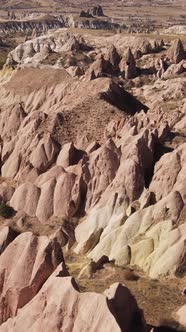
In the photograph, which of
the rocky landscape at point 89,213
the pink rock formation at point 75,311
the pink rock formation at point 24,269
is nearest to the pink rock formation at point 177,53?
the rocky landscape at point 89,213

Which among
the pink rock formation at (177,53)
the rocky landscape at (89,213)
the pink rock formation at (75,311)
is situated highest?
the pink rock formation at (75,311)

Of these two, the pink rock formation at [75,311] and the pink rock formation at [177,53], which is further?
the pink rock formation at [177,53]

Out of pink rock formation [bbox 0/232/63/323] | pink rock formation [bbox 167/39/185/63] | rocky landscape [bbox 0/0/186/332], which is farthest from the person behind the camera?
pink rock formation [bbox 167/39/185/63]

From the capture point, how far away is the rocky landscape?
992 inches

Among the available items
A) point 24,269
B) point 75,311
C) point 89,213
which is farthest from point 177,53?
point 75,311

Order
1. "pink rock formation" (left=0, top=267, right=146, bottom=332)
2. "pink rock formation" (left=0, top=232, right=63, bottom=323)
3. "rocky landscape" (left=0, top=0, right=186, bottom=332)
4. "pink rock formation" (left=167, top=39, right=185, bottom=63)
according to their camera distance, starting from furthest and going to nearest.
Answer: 1. "pink rock formation" (left=167, top=39, right=185, bottom=63)
2. "pink rock formation" (left=0, top=232, right=63, bottom=323)
3. "rocky landscape" (left=0, top=0, right=186, bottom=332)
4. "pink rock formation" (left=0, top=267, right=146, bottom=332)

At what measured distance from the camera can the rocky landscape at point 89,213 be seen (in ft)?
82.6

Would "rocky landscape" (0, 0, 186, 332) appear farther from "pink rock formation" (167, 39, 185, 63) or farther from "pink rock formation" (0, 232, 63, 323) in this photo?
"pink rock formation" (167, 39, 185, 63)

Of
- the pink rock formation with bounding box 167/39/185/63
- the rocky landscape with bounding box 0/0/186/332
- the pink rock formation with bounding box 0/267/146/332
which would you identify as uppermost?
the pink rock formation with bounding box 0/267/146/332

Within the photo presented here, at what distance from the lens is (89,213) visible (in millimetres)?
42719

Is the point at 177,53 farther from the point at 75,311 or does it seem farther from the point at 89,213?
the point at 75,311

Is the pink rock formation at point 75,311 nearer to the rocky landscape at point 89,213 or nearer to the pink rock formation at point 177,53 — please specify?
the rocky landscape at point 89,213

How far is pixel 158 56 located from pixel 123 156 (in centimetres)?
8890

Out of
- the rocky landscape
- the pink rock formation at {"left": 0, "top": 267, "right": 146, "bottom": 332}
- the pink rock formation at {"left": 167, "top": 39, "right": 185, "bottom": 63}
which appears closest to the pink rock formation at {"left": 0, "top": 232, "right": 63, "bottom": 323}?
the rocky landscape
